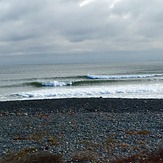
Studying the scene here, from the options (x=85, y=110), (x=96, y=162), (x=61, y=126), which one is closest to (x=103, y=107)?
(x=85, y=110)

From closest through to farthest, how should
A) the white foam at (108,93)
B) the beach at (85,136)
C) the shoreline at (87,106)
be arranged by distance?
the beach at (85,136), the shoreline at (87,106), the white foam at (108,93)

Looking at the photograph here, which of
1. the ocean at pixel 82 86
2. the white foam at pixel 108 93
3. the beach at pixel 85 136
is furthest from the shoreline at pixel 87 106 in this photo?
the white foam at pixel 108 93

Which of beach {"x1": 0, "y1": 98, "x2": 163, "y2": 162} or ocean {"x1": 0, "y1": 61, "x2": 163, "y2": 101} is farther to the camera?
ocean {"x1": 0, "y1": 61, "x2": 163, "y2": 101}

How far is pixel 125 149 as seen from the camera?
26.0 feet

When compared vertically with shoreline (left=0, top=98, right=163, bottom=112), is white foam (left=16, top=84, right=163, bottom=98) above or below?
Answer: below

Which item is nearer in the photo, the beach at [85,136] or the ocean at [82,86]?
the beach at [85,136]

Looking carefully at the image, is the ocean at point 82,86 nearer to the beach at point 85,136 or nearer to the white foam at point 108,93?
the white foam at point 108,93

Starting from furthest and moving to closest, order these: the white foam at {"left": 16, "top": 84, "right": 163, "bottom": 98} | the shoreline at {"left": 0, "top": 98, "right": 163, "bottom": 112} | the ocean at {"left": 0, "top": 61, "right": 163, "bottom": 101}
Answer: the ocean at {"left": 0, "top": 61, "right": 163, "bottom": 101} → the white foam at {"left": 16, "top": 84, "right": 163, "bottom": 98} → the shoreline at {"left": 0, "top": 98, "right": 163, "bottom": 112}

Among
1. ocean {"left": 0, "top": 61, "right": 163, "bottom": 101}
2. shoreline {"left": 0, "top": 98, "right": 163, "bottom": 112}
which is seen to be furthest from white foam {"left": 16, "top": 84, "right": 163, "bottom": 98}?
shoreline {"left": 0, "top": 98, "right": 163, "bottom": 112}

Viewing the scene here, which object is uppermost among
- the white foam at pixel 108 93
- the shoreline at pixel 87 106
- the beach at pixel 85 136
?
the beach at pixel 85 136

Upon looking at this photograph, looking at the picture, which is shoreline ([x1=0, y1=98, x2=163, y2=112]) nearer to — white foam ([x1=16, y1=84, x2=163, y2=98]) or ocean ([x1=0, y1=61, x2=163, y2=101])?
ocean ([x1=0, y1=61, x2=163, y2=101])

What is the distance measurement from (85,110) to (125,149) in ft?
27.6

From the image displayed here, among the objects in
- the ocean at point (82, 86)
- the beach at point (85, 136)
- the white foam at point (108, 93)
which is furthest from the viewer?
the ocean at point (82, 86)

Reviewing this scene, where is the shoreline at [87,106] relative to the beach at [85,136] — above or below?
below
